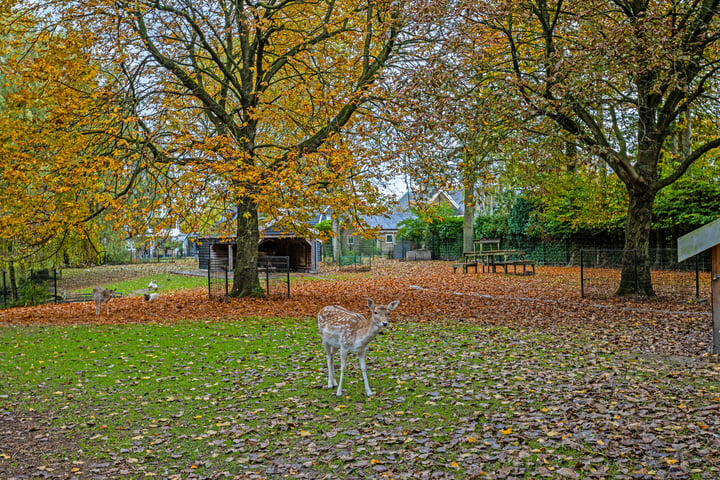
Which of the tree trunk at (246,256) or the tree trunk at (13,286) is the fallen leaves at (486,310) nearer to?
the tree trunk at (246,256)

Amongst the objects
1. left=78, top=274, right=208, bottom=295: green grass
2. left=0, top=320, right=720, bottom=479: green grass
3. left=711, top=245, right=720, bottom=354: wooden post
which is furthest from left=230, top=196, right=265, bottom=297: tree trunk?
left=711, top=245, right=720, bottom=354: wooden post

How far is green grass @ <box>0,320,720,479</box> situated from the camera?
5.18 meters

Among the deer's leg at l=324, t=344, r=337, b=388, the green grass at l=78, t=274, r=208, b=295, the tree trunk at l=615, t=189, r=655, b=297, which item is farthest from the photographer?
the green grass at l=78, t=274, r=208, b=295

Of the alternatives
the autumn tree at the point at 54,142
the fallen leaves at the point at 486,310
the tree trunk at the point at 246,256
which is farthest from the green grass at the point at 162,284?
the autumn tree at the point at 54,142

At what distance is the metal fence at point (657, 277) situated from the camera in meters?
15.8

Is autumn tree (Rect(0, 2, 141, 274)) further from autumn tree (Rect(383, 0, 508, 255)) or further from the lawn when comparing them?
autumn tree (Rect(383, 0, 508, 255))

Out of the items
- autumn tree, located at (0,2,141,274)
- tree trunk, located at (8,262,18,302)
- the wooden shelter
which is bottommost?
tree trunk, located at (8,262,18,302)

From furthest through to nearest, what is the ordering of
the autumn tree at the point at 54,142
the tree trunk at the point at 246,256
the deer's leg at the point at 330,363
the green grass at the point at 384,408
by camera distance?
the tree trunk at the point at 246,256
the autumn tree at the point at 54,142
the deer's leg at the point at 330,363
the green grass at the point at 384,408

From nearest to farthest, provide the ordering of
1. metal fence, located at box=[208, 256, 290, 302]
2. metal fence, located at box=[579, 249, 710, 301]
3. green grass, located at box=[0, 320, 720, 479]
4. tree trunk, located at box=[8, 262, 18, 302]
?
1. green grass, located at box=[0, 320, 720, 479]
2. metal fence, located at box=[579, 249, 710, 301]
3. metal fence, located at box=[208, 256, 290, 302]
4. tree trunk, located at box=[8, 262, 18, 302]

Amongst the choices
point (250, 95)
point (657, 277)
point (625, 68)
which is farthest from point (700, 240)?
point (250, 95)

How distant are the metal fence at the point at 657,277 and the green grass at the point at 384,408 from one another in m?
6.78

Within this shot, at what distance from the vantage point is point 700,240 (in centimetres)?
753

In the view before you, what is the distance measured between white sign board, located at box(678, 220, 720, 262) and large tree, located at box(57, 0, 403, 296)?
344 inches

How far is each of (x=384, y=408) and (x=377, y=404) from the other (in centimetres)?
→ 18
